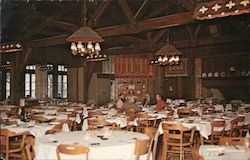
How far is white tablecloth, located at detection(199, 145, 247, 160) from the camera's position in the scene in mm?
3298

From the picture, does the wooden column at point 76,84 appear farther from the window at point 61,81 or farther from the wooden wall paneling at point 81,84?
the window at point 61,81

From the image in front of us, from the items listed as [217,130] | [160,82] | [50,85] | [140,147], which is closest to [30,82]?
[50,85]

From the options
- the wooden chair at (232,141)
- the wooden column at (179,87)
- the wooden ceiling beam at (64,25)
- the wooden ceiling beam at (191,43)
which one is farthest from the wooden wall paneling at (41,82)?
the wooden chair at (232,141)

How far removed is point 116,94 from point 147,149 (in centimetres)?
1347

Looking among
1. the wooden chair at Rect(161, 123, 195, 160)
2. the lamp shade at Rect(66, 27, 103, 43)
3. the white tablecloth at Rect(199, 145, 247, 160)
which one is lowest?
the wooden chair at Rect(161, 123, 195, 160)

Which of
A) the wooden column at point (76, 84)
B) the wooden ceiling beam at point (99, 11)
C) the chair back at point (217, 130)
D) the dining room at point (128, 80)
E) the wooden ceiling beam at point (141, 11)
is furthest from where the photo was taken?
the wooden column at point (76, 84)

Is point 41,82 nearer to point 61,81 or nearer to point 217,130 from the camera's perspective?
point 61,81

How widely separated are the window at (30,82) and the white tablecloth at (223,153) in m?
18.5

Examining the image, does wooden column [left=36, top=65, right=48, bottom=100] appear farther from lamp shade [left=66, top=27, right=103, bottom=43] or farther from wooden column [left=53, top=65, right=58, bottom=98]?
lamp shade [left=66, top=27, right=103, bottom=43]

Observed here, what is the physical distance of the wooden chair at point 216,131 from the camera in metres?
6.23

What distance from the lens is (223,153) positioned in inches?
136

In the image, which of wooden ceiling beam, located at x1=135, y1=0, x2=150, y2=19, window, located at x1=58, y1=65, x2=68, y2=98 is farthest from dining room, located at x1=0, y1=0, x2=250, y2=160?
window, located at x1=58, y1=65, x2=68, y2=98

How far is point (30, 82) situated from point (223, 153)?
1905 cm

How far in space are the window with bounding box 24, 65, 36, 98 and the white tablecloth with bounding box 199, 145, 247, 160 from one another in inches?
729
